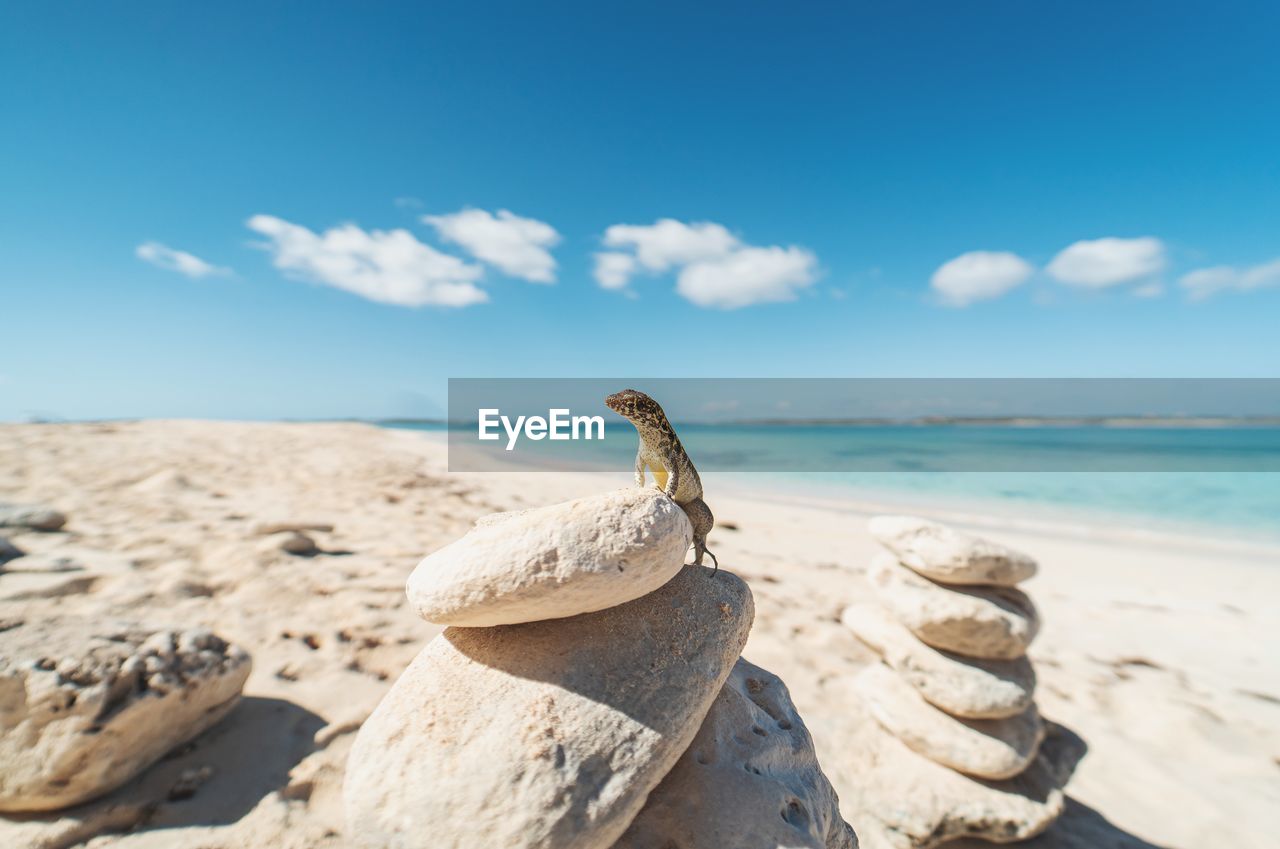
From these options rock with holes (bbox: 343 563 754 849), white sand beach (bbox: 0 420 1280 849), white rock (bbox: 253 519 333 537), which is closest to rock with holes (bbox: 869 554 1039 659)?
white sand beach (bbox: 0 420 1280 849)

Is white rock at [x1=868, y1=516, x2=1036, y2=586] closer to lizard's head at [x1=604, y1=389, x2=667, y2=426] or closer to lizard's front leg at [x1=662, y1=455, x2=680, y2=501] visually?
lizard's front leg at [x1=662, y1=455, x2=680, y2=501]

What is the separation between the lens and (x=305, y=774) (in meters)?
2.63

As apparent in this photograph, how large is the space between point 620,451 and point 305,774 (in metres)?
26.4

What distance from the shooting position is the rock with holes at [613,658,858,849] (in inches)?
80.6

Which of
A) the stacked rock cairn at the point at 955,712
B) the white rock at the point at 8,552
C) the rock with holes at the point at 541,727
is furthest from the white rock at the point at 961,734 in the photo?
the white rock at the point at 8,552

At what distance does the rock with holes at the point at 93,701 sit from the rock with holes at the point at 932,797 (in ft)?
12.8

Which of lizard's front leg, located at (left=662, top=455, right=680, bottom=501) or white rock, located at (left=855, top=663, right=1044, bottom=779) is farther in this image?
white rock, located at (left=855, top=663, right=1044, bottom=779)

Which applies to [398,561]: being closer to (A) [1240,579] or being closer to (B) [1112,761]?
(B) [1112,761]

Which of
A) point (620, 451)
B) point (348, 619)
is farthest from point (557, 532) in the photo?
point (620, 451)

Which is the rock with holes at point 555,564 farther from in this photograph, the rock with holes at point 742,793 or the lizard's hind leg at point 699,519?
the rock with holes at point 742,793

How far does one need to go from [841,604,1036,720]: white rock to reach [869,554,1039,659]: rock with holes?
88 millimetres

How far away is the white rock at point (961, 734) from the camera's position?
359 centimetres

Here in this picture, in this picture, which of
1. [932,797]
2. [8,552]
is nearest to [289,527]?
[8,552]

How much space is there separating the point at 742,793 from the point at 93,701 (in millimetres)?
2876
